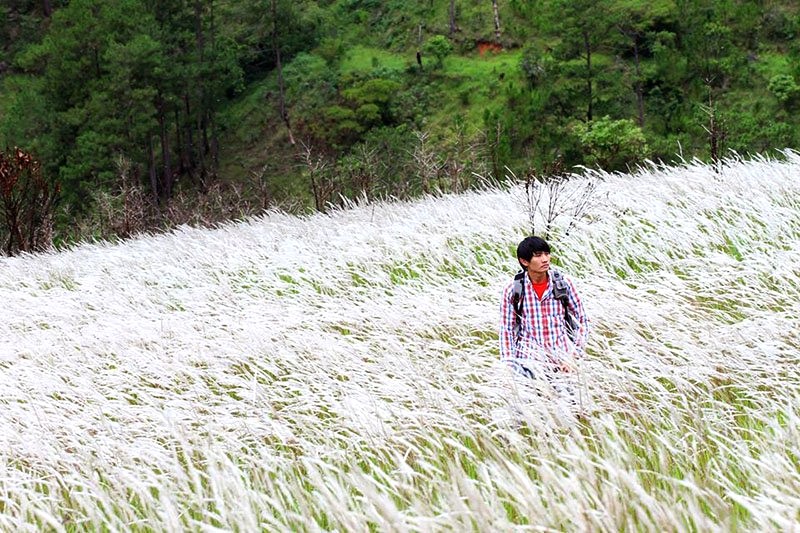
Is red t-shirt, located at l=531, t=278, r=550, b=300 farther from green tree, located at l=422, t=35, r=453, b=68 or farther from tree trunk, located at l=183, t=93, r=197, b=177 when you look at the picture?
tree trunk, located at l=183, t=93, r=197, b=177

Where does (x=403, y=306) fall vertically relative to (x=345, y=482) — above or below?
above

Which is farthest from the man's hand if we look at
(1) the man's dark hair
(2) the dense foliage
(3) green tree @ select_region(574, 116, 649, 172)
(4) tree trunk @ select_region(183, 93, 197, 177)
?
(4) tree trunk @ select_region(183, 93, 197, 177)

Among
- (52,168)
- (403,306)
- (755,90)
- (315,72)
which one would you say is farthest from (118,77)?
(403,306)

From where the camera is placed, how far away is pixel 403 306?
506 centimetres

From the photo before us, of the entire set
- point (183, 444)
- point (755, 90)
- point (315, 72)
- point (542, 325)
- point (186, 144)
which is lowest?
point (183, 444)

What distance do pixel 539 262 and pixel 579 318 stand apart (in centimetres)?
37

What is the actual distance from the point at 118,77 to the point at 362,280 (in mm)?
32196

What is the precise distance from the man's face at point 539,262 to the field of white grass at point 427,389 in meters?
0.48

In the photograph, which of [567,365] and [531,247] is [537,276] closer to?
[531,247]

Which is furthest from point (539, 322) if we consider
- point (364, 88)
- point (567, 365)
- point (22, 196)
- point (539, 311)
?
point (364, 88)

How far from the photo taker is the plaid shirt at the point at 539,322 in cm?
355

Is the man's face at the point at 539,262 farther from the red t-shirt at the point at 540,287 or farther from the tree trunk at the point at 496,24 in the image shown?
the tree trunk at the point at 496,24

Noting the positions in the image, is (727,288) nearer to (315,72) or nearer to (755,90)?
(755,90)

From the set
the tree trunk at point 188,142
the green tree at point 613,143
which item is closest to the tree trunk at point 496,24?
the green tree at point 613,143
